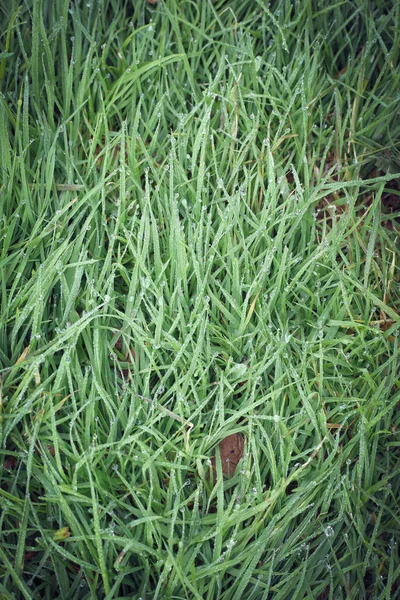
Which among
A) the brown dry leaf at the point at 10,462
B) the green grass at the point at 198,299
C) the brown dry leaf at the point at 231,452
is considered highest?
the green grass at the point at 198,299

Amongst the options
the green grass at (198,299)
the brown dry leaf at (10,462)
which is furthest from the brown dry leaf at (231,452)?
the brown dry leaf at (10,462)

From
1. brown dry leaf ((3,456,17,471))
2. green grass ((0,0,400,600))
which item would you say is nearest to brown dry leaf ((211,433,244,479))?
green grass ((0,0,400,600))

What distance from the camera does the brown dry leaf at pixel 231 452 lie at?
1.21 metres

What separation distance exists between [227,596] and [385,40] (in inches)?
57.2

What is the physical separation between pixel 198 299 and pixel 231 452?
12.4 inches

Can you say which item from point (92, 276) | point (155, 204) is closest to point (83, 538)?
point (92, 276)

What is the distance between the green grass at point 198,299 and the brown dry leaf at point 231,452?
0.04m

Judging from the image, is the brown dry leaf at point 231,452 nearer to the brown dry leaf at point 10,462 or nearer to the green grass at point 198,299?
the green grass at point 198,299

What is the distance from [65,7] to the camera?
1.52 meters

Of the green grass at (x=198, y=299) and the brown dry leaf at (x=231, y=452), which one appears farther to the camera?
the brown dry leaf at (x=231, y=452)

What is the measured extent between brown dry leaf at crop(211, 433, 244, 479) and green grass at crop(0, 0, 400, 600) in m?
0.04

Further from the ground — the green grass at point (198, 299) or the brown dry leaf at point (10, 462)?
the green grass at point (198, 299)

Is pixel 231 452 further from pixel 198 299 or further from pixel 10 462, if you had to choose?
pixel 10 462

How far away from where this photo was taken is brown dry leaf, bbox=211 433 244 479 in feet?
3.96
